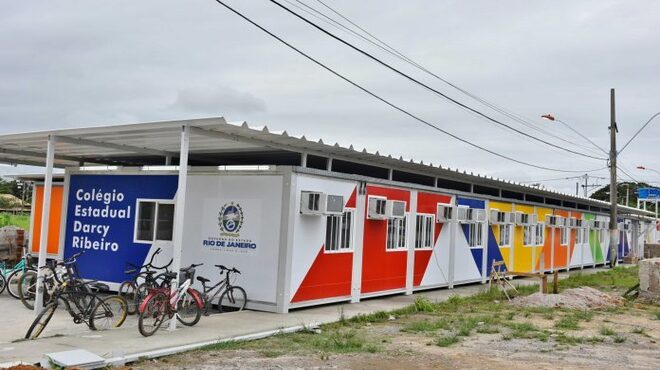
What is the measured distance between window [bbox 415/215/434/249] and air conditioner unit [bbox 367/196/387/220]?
2.05m

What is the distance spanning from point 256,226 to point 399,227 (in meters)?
4.21

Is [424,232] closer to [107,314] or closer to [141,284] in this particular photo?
[141,284]

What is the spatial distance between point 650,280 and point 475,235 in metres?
4.56

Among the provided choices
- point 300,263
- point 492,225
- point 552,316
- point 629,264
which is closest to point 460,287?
point 492,225

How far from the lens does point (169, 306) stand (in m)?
9.08

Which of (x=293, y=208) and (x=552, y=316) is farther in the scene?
(x=552, y=316)

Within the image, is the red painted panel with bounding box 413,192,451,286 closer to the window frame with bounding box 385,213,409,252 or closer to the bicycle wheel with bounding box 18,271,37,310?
the window frame with bounding box 385,213,409,252

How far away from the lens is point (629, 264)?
3253 centimetres

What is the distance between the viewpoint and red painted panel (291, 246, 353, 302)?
1149cm

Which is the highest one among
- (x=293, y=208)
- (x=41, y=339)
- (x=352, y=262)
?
(x=293, y=208)

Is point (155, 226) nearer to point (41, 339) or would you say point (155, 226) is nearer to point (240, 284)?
point (240, 284)

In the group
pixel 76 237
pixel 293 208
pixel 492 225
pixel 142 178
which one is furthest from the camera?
pixel 492 225

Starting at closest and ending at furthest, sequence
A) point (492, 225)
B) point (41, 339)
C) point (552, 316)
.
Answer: point (41, 339) < point (552, 316) < point (492, 225)

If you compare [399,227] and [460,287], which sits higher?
[399,227]
